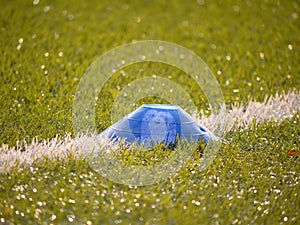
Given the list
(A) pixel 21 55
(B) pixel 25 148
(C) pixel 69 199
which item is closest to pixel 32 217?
(C) pixel 69 199

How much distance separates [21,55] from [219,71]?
78.3 inches

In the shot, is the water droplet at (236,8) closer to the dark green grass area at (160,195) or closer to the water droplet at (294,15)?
the water droplet at (294,15)

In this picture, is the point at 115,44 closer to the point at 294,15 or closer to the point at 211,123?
the point at 211,123

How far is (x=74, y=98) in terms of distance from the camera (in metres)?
5.07

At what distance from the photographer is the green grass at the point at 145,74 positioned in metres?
3.21

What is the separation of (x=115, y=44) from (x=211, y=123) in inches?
93.9

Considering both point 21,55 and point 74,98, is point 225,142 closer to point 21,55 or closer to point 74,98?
point 74,98

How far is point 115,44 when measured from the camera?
6.68 m

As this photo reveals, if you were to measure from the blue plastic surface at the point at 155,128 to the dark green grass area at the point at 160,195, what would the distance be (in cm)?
13

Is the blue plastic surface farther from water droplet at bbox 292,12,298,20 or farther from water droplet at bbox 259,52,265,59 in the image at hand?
water droplet at bbox 292,12,298,20

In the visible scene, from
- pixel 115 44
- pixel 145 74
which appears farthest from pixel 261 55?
pixel 115 44

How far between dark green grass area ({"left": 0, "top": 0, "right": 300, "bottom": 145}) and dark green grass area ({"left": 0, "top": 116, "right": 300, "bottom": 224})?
736 millimetres

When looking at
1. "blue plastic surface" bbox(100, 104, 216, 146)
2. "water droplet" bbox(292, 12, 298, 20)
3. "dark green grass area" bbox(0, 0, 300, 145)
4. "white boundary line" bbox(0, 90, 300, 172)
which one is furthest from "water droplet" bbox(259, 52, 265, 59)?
"blue plastic surface" bbox(100, 104, 216, 146)

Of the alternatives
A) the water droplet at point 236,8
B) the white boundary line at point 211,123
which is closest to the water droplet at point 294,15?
the water droplet at point 236,8
